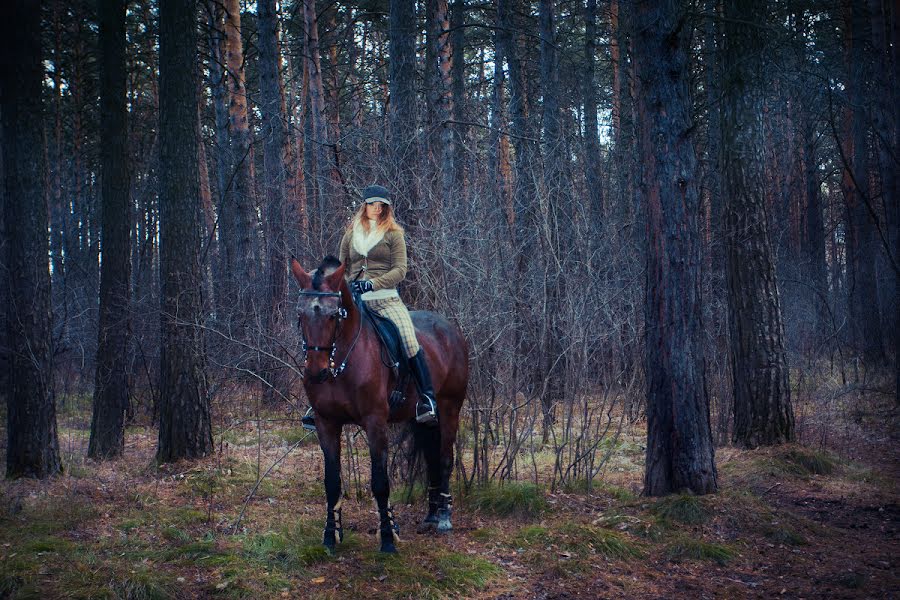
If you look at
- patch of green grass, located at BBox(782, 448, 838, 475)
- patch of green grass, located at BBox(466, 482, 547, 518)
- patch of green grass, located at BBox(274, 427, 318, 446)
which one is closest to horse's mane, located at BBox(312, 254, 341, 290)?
patch of green grass, located at BBox(466, 482, 547, 518)

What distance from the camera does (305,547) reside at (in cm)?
604

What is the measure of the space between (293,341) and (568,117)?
10.6 m

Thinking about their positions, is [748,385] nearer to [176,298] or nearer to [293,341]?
[293,341]

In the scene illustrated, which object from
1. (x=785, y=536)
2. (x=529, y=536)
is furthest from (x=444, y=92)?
(x=785, y=536)

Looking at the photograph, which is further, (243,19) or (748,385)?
(243,19)

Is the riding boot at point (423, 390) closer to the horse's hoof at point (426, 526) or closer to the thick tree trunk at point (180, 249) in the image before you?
the horse's hoof at point (426, 526)

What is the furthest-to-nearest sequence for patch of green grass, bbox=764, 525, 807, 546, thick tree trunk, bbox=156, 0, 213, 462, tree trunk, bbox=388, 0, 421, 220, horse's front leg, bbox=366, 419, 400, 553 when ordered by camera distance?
thick tree trunk, bbox=156, 0, 213, 462 → tree trunk, bbox=388, 0, 421, 220 → patch of green grass, bbox=764, 525, 807, 546 → horse's front leg, bbox=366, 419, 400, 553

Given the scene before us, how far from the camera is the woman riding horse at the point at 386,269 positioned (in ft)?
21.9

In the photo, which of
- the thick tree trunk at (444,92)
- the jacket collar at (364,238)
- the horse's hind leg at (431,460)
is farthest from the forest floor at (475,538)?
the thick tree trunk at (444,92)

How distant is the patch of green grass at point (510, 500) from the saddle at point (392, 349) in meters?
1.67

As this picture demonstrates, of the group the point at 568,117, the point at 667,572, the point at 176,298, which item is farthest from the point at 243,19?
the point at 667,572

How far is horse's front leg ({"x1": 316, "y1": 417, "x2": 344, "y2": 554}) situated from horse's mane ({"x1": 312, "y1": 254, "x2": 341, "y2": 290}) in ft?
3.97

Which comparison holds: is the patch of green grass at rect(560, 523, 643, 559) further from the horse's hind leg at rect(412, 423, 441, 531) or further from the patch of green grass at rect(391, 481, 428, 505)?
the patch of green grass at rect(391, 481, 428, 505)

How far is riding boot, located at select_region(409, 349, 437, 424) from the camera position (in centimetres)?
664
